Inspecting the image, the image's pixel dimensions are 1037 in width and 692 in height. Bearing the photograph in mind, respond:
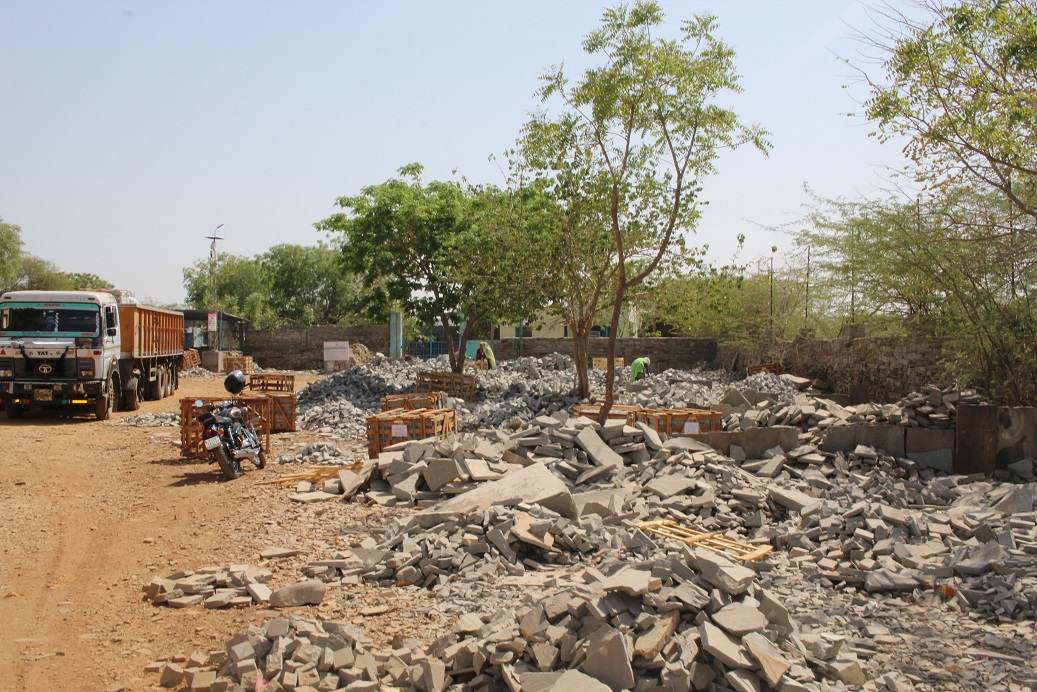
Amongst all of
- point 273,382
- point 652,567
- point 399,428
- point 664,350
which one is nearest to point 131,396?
point 273,382

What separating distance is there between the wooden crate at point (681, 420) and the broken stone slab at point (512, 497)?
3778mm

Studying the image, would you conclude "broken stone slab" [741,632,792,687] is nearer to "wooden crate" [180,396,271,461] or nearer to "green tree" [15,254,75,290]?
"wooden crate" [180,396,271,461]

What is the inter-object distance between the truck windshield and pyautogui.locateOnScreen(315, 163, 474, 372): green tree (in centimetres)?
695

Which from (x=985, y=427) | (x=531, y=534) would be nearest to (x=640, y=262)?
(x=985, y=427)

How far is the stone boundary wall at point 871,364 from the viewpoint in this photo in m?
13.4

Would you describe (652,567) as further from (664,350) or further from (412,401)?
(664,350)

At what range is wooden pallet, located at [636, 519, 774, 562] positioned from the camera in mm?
7421

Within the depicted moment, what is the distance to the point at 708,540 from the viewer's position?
784cm

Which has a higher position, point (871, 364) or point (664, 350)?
point (664, 350)

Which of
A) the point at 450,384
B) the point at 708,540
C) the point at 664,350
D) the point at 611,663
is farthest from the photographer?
the point at 664,350

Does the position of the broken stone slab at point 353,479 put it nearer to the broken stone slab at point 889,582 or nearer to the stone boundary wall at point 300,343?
the broken stone slab at point 889,582

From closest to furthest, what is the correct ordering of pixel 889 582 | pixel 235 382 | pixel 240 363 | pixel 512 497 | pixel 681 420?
1. pixel 889 582
2. pixel 512 497
3. pixel 235 382
4. pixel 681 420
5. pixel 240 363

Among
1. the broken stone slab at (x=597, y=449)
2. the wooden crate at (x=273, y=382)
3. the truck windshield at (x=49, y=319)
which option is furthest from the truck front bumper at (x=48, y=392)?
the broken stone slab at (x=597, y=449)

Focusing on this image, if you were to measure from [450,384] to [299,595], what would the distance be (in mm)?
14556
